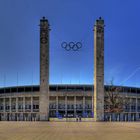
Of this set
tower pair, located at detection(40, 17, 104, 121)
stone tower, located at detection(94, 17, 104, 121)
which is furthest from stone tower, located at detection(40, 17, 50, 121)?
stone tower, located at detection(94, 17, 104, 121)

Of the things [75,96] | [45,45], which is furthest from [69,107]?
[45,45]

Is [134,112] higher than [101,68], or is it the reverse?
[101,68]

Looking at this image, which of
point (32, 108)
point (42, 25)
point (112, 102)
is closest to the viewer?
point (42, 25)

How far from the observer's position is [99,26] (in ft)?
314

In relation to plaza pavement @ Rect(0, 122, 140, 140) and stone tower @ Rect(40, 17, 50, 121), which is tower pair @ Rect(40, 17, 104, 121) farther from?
plaza pavement @ Rect(0, 122, 140, 140)

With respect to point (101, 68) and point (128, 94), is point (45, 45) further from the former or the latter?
point (128, 94)

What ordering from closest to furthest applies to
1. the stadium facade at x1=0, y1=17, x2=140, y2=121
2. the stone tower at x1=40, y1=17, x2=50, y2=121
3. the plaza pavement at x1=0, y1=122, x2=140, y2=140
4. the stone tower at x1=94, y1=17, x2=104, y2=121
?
the plaza pavement at x1=0, y1=122, x2=140, y2=140
the stone tower at x1=40, y1=17, x2=50, y2=121
the stone tower at x1=94, y1=17, x2=104, y2=121
the stadium facade at x1=0, y1=17, x2=140, y2=121

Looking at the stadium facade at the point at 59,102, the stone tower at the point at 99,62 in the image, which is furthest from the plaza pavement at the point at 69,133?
the stadium facade at the point at 59,102

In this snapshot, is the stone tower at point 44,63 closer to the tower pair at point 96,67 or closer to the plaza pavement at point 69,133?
the tower pair at point 96,67

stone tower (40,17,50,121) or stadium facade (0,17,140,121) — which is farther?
stadium facade (0,17,140,121)

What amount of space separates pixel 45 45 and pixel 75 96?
28727 millimetres

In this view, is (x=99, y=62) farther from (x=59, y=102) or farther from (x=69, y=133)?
(x=69, y=133)

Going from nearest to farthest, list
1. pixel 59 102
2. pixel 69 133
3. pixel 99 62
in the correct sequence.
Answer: pixel 69 133 → pixel 99 62 → pixel 59 102

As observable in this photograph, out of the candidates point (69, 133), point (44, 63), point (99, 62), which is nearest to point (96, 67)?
point (99, 62)
